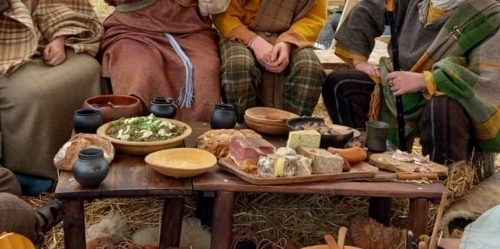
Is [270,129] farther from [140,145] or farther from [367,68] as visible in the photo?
[367,68]

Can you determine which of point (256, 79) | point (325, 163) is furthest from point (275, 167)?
point (256, 79)

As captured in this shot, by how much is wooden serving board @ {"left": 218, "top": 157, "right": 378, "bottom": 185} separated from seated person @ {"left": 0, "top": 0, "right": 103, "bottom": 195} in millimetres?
1173

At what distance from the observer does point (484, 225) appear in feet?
6.82

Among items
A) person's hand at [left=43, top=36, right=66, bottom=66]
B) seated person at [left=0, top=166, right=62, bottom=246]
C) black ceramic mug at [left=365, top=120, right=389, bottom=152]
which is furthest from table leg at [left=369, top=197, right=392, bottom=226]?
person's hand at [left=43, top=36, right=66, bottom=66]

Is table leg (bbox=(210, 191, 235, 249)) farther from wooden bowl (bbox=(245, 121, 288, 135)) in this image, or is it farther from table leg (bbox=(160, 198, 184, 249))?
wooden bowl (bbox=(245, 121, 288, 135))

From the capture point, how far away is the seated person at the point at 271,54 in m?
3.38

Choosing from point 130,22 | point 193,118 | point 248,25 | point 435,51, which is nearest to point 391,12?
point 435,51

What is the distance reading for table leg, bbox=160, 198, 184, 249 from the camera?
243cm

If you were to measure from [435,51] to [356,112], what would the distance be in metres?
0.54

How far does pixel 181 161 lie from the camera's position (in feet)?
7.61


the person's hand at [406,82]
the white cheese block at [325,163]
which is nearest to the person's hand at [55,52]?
the white cheese block at [325,163]

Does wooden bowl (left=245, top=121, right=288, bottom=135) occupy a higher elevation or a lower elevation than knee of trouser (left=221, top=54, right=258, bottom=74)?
lower

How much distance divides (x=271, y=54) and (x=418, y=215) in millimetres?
1376

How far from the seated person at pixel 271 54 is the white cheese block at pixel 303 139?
2.93 feet
